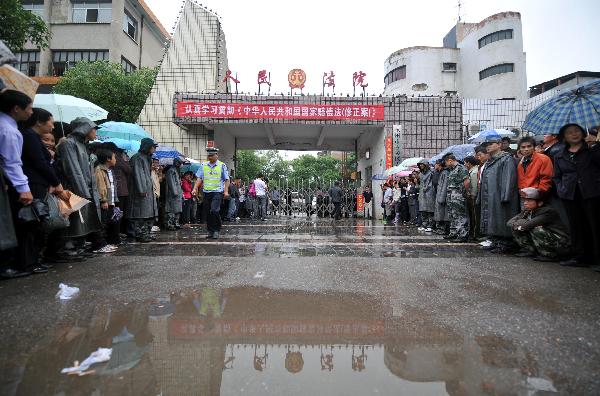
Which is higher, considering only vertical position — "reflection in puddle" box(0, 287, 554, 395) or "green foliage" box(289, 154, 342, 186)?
"green foliage" box(289, 154, 342, 186)

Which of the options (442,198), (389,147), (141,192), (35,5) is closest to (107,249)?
(141,192)

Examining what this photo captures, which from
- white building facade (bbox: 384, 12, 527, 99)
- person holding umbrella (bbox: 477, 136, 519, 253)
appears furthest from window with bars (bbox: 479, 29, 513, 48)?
person holding umbrella (bbox: 477, 136, 519, 253)

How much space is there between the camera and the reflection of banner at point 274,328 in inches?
81.8

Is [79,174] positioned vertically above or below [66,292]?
above

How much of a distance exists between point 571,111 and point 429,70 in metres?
28.3

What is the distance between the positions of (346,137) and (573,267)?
1385 centimetres

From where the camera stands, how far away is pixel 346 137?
17422 millimetres

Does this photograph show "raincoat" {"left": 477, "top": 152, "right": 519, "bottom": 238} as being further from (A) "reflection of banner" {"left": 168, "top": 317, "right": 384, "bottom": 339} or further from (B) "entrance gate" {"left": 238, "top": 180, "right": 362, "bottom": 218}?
(B) "entrance gate" {"left": 238, "top": 180, "right": 362, "bottom": 218}

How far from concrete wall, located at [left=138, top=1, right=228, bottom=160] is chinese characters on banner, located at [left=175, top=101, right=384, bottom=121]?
0.96 m

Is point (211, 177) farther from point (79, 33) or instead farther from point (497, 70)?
point (497, 70)

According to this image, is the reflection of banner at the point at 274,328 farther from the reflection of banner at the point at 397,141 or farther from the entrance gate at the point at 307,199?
the entrance gate at the point at 307,199

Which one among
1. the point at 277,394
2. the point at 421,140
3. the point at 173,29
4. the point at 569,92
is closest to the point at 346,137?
the point at 421,140

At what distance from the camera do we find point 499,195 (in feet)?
17.8

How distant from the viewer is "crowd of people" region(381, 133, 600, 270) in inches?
161
